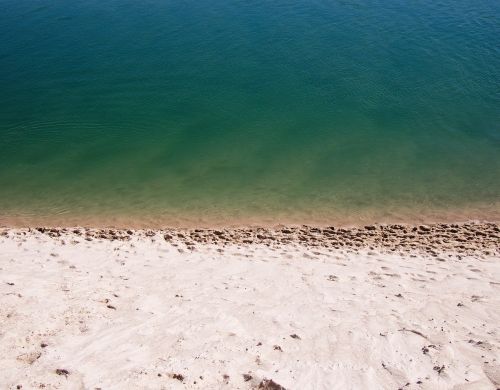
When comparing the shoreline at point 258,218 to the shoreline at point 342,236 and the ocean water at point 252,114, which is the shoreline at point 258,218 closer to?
the ocean water at point 252,114

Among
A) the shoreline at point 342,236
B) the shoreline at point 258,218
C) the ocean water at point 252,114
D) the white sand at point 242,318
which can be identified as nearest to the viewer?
the white sand at point 242,318

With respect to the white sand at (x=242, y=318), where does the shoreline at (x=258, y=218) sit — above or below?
below

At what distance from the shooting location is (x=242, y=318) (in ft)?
22.9

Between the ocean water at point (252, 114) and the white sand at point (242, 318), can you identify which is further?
the ocean water at point (252, 114)

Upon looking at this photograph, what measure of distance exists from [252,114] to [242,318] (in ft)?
35.3

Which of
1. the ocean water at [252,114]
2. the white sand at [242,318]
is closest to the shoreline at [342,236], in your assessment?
the white sand at [242,318]

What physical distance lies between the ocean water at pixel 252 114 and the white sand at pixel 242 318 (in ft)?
8.99

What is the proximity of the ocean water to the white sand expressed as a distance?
8.99 ft

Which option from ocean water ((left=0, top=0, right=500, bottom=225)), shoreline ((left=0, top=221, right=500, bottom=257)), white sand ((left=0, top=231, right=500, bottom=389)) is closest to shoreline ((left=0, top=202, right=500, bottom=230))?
ocean water ((left=0, top=0, right=500, bottom=225))

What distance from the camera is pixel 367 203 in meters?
12.3

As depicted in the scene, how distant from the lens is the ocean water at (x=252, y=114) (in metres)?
12.6

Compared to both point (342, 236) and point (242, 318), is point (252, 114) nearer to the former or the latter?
point (342, 236)

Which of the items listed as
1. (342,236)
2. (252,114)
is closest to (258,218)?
(342,236)

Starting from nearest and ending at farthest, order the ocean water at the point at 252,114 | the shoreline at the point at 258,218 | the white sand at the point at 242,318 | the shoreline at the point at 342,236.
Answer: the white sand at the point at 242,318
the shoreline at the point at 342,236
the shoreline at the point at 258,218
the ocean water at the point at 252,114
